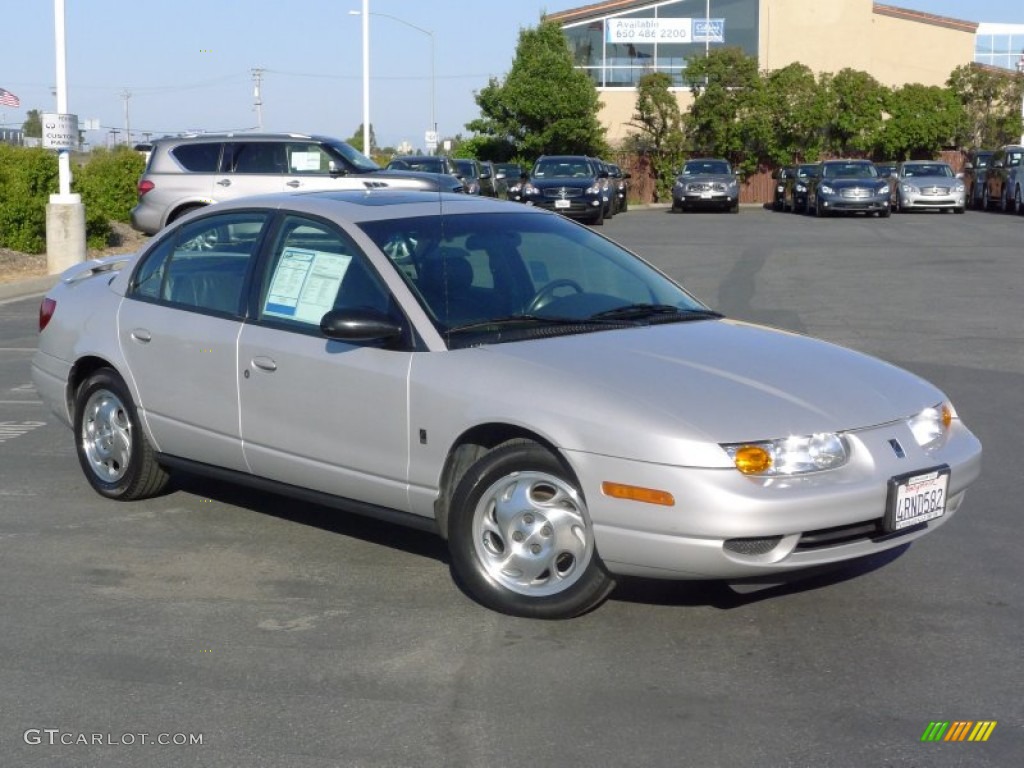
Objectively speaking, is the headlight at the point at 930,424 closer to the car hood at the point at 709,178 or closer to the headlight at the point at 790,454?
the headlight at the point at 790,454

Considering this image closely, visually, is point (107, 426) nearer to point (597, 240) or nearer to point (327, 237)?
point (327, 237)

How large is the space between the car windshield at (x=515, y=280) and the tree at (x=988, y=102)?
54804 millimetres

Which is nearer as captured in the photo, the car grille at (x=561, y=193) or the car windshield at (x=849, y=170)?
the car grille at (x=561, y=193)

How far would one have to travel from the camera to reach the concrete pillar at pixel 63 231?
20.9 m

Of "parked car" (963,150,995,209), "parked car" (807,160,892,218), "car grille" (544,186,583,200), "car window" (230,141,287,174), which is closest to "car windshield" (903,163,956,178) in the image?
"parked car" (807,160,892,218)

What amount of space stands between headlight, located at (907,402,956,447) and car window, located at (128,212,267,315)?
295cm

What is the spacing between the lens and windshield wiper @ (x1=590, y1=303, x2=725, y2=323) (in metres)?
6.09

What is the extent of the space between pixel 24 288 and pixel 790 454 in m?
15.5

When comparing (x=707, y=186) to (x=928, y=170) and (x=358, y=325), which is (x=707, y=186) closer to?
(x=928, y=170)

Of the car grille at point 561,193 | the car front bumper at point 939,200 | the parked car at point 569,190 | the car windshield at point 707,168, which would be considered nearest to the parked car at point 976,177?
the car front bumper at point 939,200

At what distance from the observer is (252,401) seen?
631cm

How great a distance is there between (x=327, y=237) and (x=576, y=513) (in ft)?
5.93

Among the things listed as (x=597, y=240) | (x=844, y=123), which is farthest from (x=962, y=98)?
(x=597, y=240)

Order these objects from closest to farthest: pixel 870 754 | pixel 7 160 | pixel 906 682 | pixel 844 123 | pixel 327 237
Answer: pixel 870 754 < pixel 906 682 < pixel 327 237 < pixel 7 160 < pixel 844 123
